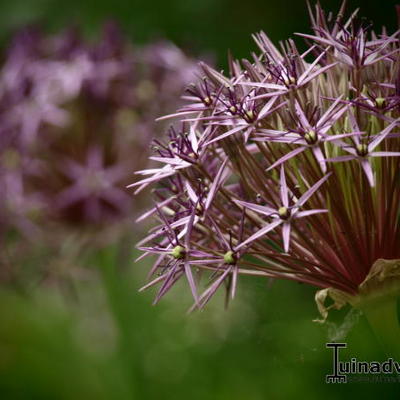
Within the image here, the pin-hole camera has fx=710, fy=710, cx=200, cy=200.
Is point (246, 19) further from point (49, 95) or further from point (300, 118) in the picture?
point (300, 118)

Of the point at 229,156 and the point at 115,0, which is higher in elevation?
the point at 115,0

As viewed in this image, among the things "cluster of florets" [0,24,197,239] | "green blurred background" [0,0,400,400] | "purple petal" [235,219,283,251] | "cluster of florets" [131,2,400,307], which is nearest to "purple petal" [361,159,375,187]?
"cluster of florets" [131,2,400,307]

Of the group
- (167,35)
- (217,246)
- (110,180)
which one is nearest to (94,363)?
(110,180)

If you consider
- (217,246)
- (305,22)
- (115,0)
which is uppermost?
(115,0)

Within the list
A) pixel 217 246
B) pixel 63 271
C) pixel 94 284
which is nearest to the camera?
pixel 217 246

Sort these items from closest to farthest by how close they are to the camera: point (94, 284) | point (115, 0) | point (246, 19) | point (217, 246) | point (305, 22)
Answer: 1. point (217, 246)
2. point (305, 22)
3. point (94, 284)
4. point (246, 19)
5. point (115, 0)

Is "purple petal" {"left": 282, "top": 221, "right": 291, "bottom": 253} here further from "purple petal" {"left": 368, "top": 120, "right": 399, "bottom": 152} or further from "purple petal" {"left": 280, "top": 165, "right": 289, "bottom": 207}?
"purple petal" {"left": 368, "top": 120, "right": 399, "bottom": 152}

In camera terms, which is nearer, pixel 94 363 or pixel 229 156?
pixel 229 156
